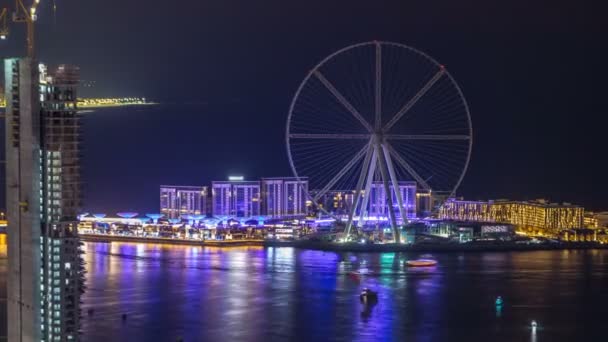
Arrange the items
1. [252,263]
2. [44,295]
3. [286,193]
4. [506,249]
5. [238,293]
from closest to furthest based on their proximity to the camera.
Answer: [44,295]
[238,293]
[252,263]
[506,249]
[286,193]

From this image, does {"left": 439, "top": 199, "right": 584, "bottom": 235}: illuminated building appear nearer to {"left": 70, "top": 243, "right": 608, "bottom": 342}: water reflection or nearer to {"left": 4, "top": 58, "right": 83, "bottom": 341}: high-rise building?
{"left": 70, "top": 243, "right": 608, "bottom": 342}: water reflection

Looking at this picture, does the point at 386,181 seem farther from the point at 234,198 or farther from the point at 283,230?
the point at 234,198

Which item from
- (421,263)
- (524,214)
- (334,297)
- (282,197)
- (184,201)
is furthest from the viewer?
(184,201)

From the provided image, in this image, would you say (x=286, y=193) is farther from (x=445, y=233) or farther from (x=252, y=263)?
(x=252, y=263)

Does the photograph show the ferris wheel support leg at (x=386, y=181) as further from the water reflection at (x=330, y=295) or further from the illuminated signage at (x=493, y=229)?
the illuminated signage at (x=493, y=229)

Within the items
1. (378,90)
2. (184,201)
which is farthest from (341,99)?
(184,201)

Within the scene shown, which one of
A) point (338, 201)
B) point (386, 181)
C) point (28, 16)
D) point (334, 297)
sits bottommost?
point (334, 297)

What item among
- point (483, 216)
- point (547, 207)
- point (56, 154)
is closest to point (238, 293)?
point (56, 154)
